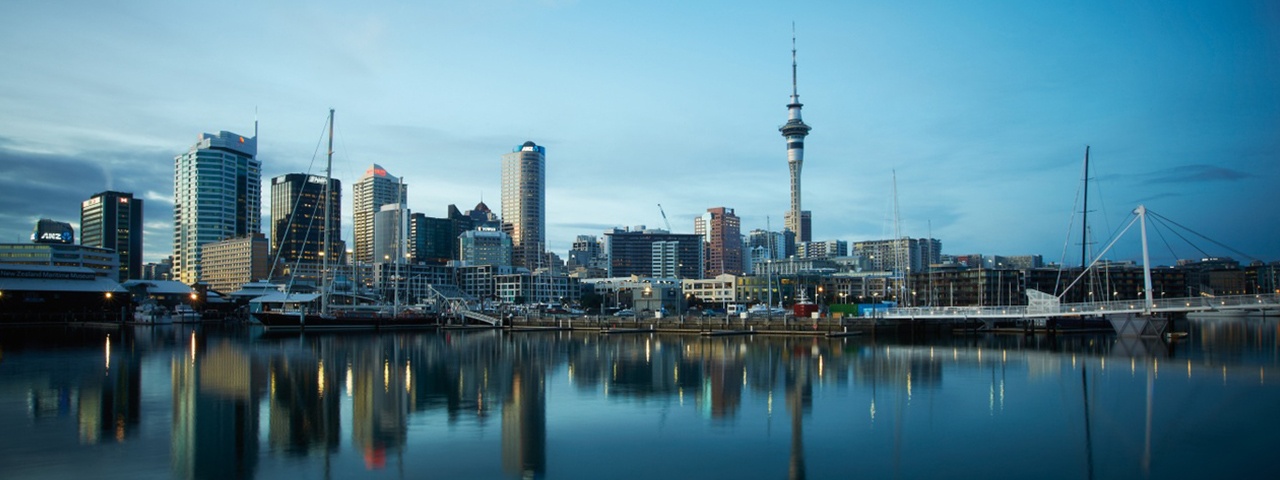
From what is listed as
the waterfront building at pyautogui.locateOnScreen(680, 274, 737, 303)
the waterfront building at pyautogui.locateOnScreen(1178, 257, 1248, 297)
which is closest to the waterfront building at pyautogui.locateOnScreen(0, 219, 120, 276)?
the waterfront building at pyautogui.locateOnScreen(680, 274, 737, 303)

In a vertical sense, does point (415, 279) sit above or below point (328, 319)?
above

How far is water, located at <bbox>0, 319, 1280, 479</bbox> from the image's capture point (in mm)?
17797

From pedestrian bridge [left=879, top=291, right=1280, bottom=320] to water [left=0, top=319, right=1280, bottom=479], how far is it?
15.5ft

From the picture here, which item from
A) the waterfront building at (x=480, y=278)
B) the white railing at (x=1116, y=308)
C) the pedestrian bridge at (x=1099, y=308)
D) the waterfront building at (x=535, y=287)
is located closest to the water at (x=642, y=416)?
the white railing at (x=1116, y=308)

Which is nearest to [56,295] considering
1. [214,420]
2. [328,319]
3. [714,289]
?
[328,319]

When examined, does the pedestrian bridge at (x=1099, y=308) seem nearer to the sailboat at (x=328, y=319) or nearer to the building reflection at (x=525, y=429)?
the building reflection at (x=525, y=429)

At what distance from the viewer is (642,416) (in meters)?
24.2

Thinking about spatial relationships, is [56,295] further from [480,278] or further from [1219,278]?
[1219,278]

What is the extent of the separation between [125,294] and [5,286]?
1388 cm

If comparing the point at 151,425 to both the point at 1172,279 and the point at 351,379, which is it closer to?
the point at 351,379

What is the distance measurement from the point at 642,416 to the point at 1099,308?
45527 millimetres

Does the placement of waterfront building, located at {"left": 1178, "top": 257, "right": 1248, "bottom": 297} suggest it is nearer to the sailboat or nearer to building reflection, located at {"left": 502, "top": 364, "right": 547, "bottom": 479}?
the sailboat

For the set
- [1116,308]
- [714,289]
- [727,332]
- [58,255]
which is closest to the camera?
[1116,308]

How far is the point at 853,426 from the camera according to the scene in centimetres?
2264
